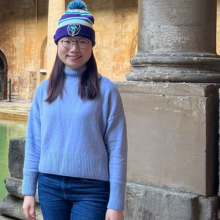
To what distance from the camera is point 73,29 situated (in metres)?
1.66

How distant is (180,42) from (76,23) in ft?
4.14

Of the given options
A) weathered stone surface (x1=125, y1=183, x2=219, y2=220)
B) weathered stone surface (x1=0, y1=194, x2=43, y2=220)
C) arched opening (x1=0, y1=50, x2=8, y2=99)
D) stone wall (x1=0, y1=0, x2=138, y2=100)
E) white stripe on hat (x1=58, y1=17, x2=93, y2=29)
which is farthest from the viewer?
arched opening (x1=0, y1=50, x2=8, y2=99)

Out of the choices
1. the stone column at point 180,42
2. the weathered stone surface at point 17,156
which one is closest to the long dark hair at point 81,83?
the stone column at point 180,42

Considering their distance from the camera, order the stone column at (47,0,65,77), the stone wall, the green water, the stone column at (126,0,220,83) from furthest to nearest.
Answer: the stone wall, the stone column at (47,0,65,77), the green water, the stone column at (126,0,220,83)

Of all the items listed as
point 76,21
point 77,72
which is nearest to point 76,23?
point 76,21

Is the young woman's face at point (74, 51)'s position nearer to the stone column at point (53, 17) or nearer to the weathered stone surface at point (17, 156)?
the weathered stone surface at point (17, 156)

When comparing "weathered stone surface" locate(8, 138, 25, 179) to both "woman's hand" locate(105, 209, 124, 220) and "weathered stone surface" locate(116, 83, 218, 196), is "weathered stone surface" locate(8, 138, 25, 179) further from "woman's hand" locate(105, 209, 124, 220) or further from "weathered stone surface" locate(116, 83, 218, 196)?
"woman's hand" locate(105, 209, 124, 220)

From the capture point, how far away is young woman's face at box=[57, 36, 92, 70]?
1678mm

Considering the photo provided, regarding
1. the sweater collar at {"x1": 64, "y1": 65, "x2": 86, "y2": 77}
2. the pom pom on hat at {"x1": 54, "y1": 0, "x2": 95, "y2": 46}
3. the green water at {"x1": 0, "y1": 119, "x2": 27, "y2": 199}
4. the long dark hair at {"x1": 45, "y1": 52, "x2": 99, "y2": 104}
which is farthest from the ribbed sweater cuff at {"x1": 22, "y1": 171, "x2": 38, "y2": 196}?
the green water at {"x1": 0, "y1": 119, "x2": 27, "y2": 199}

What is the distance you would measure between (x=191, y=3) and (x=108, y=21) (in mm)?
13849

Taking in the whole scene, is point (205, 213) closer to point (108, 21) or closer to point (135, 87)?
point (135, 87)

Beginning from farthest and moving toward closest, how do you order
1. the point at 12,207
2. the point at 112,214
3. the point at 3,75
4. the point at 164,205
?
the point at 3,75, the point at 12,207, the point at 164,205, the point at 112,214

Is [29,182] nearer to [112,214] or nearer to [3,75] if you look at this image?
[112,214]

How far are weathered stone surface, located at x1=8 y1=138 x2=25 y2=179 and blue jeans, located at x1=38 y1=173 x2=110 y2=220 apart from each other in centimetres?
182
